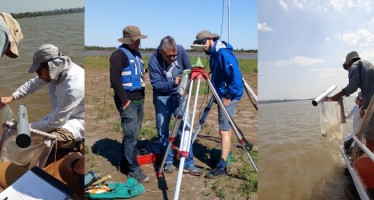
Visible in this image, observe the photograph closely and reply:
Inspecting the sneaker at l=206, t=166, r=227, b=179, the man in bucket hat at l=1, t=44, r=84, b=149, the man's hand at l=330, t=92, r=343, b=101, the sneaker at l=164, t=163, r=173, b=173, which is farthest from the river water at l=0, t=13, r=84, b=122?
the man's hand at l=330, t=92, r=343, b=101

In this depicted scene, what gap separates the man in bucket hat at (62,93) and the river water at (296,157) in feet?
4.46

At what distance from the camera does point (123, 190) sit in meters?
2.76

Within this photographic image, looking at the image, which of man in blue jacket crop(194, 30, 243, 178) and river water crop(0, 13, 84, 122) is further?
river water crop(0, 13, 84, 122)

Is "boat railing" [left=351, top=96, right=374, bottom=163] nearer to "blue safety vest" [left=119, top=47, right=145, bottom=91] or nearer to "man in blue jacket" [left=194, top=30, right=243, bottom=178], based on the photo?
"man in blue jacket" [left=194, top=30, right=243, bottom=178]

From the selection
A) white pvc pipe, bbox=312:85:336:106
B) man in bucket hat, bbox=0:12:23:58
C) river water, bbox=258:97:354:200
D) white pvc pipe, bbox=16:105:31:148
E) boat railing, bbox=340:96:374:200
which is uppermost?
man in bucket hat, bbox=0:12:23:58

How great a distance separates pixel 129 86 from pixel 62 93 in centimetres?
62

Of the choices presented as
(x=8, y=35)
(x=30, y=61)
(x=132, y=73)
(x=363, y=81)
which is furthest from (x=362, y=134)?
(x=30, y=61)

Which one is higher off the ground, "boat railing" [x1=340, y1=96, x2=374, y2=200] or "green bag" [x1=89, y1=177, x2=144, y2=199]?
"boat railing" [x1=340, y1=96, x2=374, y2=200]

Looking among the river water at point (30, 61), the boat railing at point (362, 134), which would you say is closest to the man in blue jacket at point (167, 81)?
the boat railing at point (362, 134)

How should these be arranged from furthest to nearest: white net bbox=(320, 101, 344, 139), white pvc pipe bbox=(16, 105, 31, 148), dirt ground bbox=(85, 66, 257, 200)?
white net bbox=(320, 101, 344, 139) → dirt ground bbox=(85, 66, 257, 200) → white pvc pipe bbox=(16, 105, 31, 148)

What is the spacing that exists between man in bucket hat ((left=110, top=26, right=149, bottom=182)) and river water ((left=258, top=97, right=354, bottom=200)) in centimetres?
104

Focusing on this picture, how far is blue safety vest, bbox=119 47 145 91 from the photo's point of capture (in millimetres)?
2852

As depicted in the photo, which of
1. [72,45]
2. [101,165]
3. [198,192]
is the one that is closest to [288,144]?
[198,192]

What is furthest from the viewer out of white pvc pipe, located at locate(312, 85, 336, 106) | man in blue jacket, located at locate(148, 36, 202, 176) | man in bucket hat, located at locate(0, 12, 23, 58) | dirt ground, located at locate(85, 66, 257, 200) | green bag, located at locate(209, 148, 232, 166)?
green bag, located at locate(209, 148, 232, 166)
